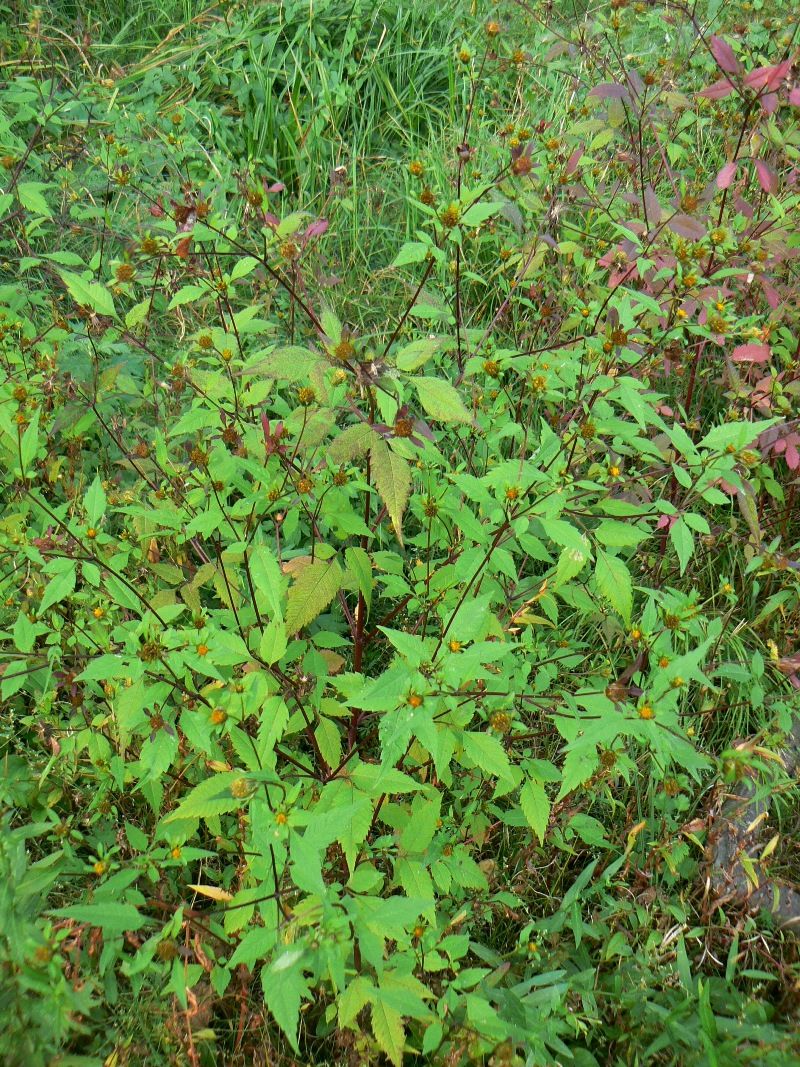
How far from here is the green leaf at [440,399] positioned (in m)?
1.38

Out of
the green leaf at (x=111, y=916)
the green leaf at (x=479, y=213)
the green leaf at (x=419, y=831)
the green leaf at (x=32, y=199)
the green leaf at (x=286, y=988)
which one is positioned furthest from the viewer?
the green leaf at (x=32, y=199)

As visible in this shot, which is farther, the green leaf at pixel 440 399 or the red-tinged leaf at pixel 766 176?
the red-tinged leaf at pixel 766 176

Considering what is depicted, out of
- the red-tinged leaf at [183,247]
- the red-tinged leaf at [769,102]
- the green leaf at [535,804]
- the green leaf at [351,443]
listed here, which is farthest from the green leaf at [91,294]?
the red-tinged leaf at [769,102]

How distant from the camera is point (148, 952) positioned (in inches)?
52.4

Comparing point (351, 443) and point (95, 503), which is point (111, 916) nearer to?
point (95, 503)

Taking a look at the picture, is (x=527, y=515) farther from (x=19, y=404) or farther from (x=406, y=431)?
(x=19, y=404)

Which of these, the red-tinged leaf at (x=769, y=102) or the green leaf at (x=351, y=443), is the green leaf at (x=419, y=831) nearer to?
the green leaf at (x=351, y=443)

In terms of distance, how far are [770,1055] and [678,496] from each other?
1.43m

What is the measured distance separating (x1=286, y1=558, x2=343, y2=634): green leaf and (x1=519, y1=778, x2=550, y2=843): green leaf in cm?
58

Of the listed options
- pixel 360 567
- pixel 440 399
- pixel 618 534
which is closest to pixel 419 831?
pixel 360 567

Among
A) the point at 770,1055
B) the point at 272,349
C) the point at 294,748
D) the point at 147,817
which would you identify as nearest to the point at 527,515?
the point at 272,349

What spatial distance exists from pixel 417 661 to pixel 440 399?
1.62ft

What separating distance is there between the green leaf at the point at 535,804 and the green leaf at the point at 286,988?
60cm

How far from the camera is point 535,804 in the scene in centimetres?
157
